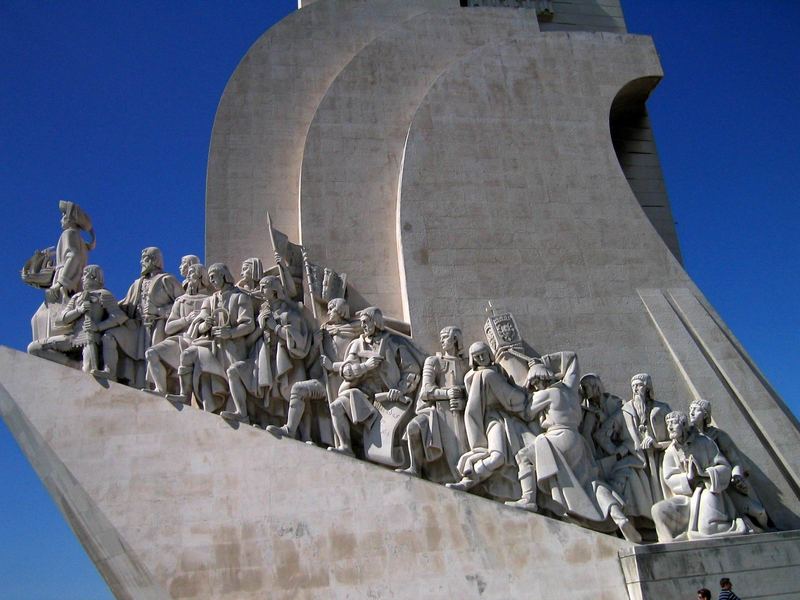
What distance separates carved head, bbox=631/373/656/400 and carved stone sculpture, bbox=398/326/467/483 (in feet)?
5.29

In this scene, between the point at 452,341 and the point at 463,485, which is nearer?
the point at 463,485

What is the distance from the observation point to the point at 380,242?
8945 millimetres

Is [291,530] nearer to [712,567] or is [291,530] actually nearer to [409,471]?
[409,471]

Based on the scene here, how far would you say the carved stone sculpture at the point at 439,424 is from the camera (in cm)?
689

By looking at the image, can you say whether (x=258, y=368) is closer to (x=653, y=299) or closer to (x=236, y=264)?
(x=236, y=264)

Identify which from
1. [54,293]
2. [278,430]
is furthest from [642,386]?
[54,293]

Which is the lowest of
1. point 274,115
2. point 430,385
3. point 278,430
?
point 278,430

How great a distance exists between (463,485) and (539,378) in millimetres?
1250

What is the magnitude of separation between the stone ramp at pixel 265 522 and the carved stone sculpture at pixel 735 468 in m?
1.23

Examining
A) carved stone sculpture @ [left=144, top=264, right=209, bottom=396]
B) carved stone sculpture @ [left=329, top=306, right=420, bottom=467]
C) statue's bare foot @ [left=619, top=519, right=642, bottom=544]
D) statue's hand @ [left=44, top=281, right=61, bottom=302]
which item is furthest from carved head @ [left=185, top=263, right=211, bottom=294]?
statue's bare foot @ [left=619, top=519, right=642, bottom=544]

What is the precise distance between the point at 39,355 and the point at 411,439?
3759mm

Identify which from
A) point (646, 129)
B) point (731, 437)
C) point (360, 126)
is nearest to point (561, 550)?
point (731, 437)

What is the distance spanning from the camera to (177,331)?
25.1ft

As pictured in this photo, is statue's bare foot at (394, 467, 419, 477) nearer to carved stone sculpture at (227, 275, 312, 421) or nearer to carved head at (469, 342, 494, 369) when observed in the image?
carved head at (469, 342, 494, 369)
